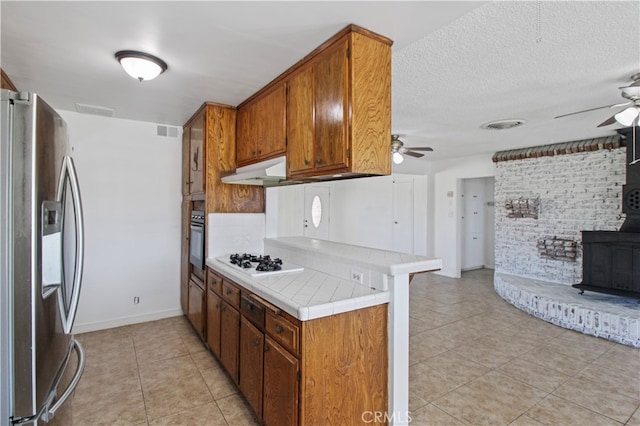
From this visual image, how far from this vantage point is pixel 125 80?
264 centimetres

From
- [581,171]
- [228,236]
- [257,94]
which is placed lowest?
[228,236]

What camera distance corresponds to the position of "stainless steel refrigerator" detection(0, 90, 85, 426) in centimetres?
124

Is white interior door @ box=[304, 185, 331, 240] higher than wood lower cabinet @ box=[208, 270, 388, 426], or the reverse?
white interior door @ box=[304, 185, 331, 240]

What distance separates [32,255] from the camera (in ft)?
4.17

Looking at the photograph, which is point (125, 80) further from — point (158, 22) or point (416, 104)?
point (416, 104)

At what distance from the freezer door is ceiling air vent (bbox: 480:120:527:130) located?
14.0 ft

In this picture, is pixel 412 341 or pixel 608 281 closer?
pixel 412 341

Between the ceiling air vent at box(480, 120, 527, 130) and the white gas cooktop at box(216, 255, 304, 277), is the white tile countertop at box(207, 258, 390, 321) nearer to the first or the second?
the white gas cooktop at box(216, 255, 304, 277)

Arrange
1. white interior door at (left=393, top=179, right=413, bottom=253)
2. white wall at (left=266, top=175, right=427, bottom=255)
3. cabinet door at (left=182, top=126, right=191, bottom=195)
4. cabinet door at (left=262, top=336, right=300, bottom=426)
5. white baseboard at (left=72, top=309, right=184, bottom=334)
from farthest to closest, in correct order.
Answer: white interior door at (left=393, top=179, right=413, bottom=253)
white wall at (left=266, top=175, right=427, bottom=255)
cabinet door at (left=182, top=126, right=191, bottom=195)
white baseboard at (left=72, top=309, right=184, bottom=334)
cabinet door at (left=262, top=336, right=300, bottom=426)

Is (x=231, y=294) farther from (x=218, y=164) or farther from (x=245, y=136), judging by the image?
(x=245, y=136)

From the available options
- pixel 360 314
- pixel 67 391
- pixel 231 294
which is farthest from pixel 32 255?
pixel 360 314

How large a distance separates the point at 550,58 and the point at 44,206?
3092mm

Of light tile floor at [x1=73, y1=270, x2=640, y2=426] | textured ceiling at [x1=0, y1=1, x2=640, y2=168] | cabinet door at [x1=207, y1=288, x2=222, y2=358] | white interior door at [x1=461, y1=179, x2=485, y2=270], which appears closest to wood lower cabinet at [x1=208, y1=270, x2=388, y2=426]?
light tile floor at [x1=73, y1=270, x2=640, y2=426]

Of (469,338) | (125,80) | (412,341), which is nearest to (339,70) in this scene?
(125,80)
